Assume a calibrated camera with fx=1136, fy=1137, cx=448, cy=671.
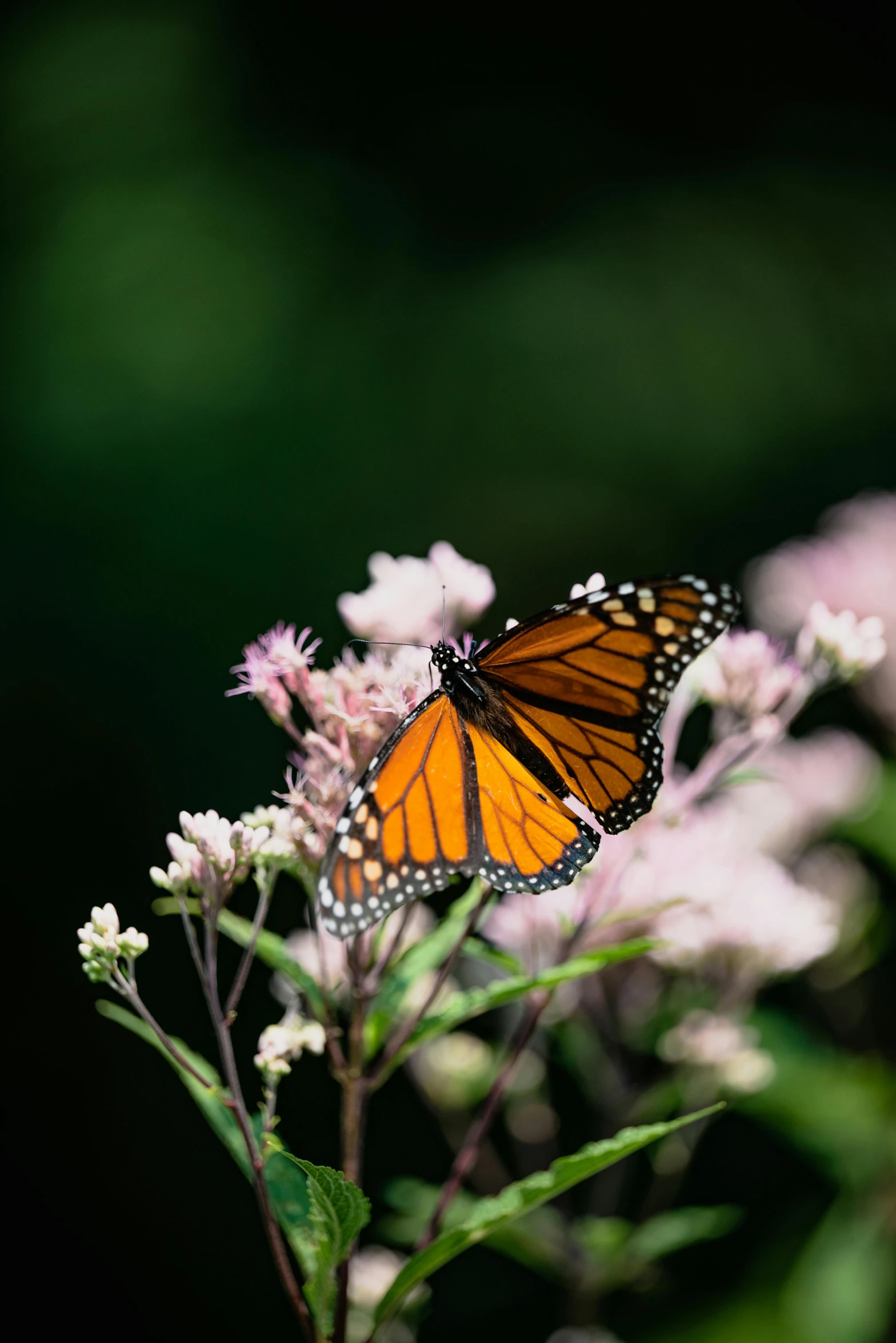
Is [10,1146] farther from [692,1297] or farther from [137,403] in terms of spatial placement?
[137,403]

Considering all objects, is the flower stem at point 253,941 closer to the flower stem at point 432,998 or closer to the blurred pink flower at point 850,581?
the flower stem at point 432,998

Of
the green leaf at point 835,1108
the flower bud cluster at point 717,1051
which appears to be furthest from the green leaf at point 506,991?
the green leaf at point 835,1108

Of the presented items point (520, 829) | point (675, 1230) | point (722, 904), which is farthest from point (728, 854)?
point (520, 829)

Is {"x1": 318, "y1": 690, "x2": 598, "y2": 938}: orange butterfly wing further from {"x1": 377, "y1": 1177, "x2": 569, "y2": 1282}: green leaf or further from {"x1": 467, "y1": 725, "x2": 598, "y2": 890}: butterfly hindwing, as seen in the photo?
{"x1": 377, "y1": 1177, "x2": 569, "y2": 1282}: green leaf

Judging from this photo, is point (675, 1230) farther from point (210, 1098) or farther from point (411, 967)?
point (210, 1098)

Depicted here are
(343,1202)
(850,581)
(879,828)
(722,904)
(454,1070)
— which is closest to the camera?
(343,1202)

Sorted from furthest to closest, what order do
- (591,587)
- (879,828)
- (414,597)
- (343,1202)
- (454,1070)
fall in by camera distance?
1. (879,828)
2. (454,1070)
3. (414,597)
4. (591,587)
5. (343,1202)

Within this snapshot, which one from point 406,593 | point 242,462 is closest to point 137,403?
point 242,462
